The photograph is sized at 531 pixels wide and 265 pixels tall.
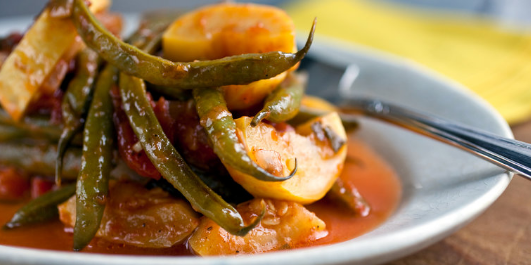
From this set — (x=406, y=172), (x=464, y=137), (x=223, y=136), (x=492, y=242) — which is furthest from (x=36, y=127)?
(x=492, y=242)

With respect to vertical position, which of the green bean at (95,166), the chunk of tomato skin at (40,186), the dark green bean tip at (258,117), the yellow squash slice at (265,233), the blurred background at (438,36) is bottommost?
the blurred background at (438,36)

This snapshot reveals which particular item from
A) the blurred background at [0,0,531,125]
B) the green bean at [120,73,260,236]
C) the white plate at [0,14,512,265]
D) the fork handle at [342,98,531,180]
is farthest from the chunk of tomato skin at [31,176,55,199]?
the blurred background at [0,0,531,125]

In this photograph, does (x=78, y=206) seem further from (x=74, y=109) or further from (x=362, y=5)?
(x=362, y=5)

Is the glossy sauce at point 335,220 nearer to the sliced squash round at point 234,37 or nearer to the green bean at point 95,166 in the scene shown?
the green bean at point 95,166

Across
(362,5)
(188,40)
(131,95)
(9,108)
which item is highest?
(188,40)

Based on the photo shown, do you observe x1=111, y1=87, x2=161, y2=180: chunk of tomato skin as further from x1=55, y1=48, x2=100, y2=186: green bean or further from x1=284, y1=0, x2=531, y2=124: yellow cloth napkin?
x1=284, y1=0, x2=531, y2=124: yellow cloth napkin

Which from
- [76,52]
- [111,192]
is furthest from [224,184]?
[76,52]

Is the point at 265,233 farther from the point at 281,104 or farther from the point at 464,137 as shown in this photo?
the point at 464,137

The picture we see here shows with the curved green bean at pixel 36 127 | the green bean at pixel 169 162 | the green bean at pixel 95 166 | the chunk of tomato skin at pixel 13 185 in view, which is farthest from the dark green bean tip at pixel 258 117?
the chunk of tomato skin at pixel 13 185
